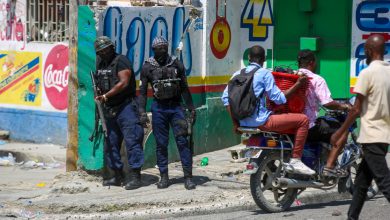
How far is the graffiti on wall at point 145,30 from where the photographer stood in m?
10.7

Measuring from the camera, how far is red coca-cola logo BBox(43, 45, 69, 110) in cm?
1362

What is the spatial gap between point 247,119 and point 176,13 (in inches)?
148

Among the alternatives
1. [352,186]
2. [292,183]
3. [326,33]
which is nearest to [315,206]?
[352,186]

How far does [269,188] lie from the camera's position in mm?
8945

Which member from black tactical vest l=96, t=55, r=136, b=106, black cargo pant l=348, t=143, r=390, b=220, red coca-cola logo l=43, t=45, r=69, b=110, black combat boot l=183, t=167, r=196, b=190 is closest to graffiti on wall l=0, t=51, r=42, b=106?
red coca-cola logo l=43, t=45, r=69, b=110

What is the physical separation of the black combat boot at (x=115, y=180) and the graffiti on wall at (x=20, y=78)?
4277 millimetres

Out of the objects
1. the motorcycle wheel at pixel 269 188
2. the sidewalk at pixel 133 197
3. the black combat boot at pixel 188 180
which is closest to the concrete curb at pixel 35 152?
the sidewalk at pixel 133 197

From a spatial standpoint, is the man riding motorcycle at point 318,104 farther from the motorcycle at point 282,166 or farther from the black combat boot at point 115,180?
the black combat boot at point 115,180

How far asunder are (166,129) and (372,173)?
11.1 feet

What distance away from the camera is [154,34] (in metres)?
11.6

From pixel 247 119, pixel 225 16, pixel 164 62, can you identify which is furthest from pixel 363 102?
pixel 225 16

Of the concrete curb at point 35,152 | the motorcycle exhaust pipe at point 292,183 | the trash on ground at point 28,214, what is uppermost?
the motorcycle exhaust pipe at point 292,183

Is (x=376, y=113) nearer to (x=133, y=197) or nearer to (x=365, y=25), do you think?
(x=133, y=197)

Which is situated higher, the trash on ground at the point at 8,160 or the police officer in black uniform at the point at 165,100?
the police officer in black uniform at the point at 165,100
